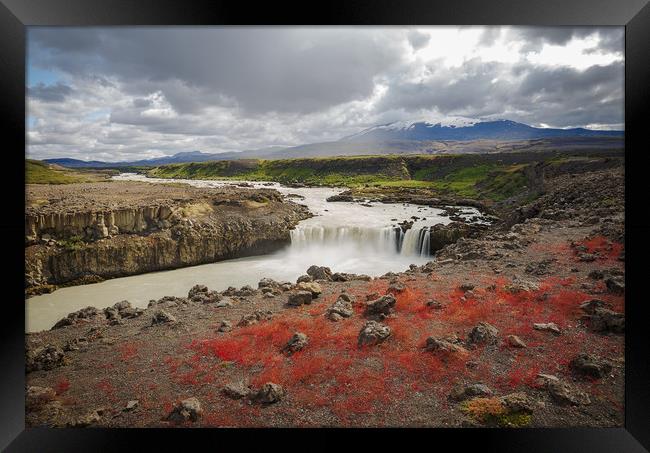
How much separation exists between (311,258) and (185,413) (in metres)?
7.67

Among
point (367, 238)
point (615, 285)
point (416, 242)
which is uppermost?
point (367, 238)

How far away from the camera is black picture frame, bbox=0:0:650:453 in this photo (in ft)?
13.8

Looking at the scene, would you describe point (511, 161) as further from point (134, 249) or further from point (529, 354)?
point (134, 249)

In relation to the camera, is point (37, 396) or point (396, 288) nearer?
point (37, 396)

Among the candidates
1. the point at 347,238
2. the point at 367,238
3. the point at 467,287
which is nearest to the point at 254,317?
the point at 467,287

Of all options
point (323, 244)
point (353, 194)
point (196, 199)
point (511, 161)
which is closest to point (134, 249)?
point (196, 199)

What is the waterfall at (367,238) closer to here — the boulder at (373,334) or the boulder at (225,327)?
the boulder at (225,327)

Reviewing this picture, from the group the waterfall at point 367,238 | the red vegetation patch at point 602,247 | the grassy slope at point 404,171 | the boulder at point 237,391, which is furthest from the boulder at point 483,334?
the waterfall at point 367,238

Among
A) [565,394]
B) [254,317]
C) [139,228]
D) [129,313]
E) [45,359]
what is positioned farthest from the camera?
[139,228]

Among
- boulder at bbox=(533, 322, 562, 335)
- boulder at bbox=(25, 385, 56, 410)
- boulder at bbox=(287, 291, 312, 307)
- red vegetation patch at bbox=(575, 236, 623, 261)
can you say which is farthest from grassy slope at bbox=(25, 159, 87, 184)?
red vegetation patch at bbox=(575, 236, 623, 261)

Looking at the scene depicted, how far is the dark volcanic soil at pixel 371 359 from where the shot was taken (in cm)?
432

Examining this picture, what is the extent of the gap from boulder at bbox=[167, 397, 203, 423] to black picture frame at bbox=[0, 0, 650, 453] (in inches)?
6.1

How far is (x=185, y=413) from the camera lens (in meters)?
4.36

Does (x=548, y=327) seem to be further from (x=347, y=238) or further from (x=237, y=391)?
(x=347, y=238)
